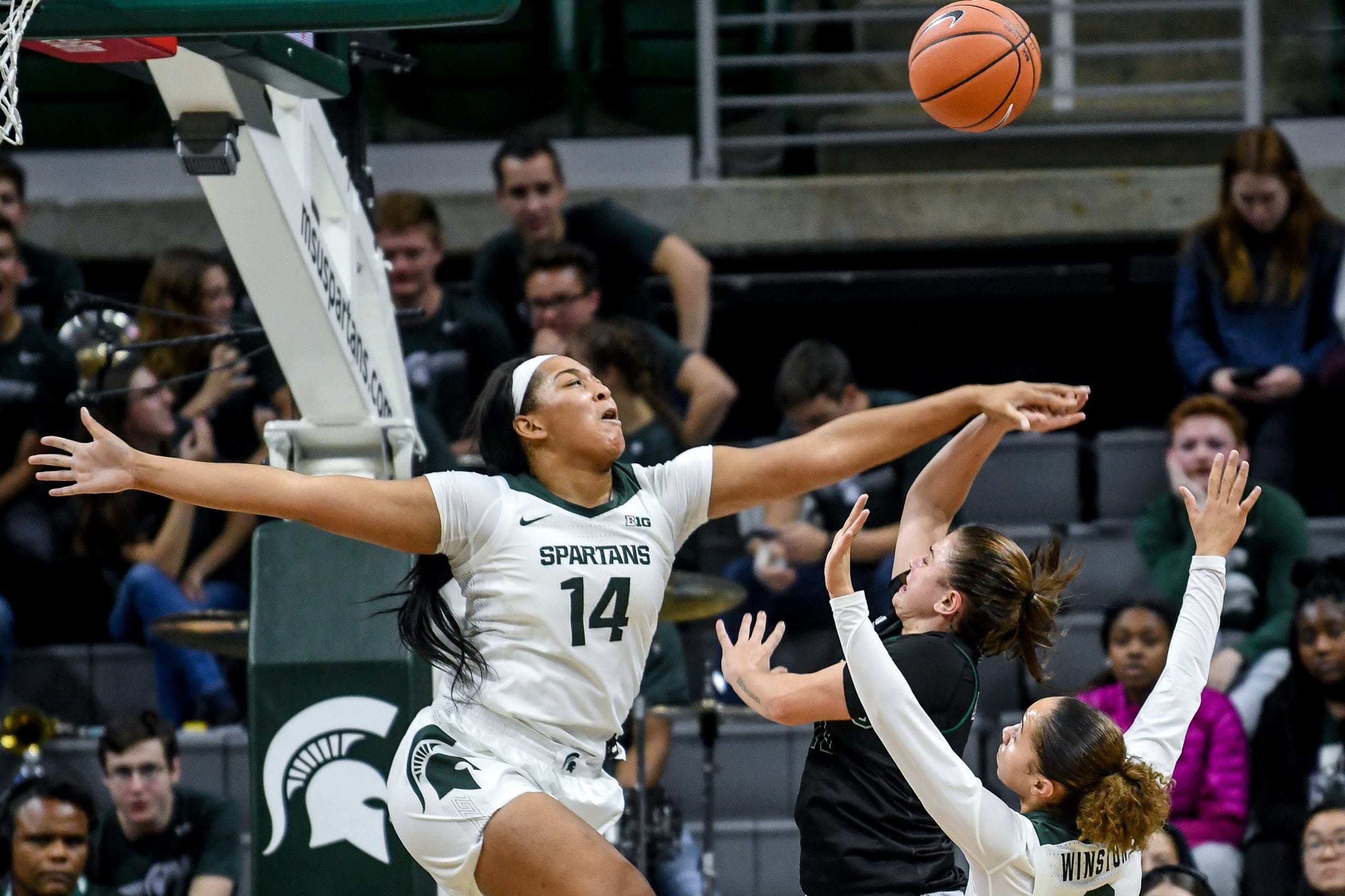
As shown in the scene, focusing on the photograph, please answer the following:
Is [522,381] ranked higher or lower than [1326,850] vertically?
higher

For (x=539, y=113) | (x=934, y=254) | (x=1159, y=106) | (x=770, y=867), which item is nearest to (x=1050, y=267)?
(x=934, y=254)

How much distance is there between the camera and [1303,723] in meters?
6.75

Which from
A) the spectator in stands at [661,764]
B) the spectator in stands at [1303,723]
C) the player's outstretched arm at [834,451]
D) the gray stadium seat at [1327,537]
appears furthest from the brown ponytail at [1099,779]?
the gray stadium seat at [1327,537]

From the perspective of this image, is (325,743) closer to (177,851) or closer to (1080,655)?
(177,851)

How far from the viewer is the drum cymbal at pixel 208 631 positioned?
20.3 ft

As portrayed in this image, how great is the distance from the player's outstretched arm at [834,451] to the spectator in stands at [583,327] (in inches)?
115

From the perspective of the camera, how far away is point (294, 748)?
5.09 metres

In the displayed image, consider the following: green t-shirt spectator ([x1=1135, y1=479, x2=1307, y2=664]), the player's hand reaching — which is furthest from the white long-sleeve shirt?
green t-shirt spectator ([x1=1135, y1=479, x2=1307, y2=664])

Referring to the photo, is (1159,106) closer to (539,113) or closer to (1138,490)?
(1138,490)

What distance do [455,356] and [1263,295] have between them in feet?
11.4

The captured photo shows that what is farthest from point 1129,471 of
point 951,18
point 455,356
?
point 951,18

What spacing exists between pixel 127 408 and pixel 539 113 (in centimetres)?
310

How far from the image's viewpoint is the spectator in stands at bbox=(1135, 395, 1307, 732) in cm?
739

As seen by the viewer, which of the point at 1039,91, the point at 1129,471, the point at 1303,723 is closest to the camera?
the point at 1303,723
